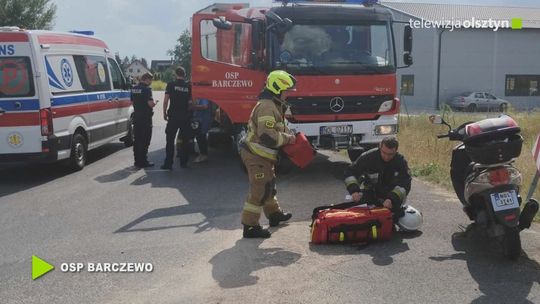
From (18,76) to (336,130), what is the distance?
5.28m

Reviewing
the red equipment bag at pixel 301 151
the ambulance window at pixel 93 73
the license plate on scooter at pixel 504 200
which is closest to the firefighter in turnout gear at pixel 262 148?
the red equipment bag at pixel 301 151

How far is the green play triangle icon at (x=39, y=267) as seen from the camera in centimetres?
482

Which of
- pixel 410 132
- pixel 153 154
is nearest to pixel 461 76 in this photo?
→ pixel 410 132

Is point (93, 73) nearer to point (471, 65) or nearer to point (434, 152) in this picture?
point (434, 152)

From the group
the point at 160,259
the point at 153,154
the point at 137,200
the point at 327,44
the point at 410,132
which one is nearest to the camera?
the point at 160,259

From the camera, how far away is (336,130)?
Answer: 8.90m

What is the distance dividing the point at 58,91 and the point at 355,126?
5.11 m

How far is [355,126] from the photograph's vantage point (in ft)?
29.4

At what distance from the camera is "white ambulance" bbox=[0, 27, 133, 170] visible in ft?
29.5

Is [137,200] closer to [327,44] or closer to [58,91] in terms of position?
[58,91]

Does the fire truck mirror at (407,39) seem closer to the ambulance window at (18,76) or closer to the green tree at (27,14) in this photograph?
the ambulance window at (18,76)

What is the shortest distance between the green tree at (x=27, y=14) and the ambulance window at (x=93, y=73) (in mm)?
32740

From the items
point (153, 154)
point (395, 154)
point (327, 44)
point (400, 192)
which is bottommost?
point (153, 154)

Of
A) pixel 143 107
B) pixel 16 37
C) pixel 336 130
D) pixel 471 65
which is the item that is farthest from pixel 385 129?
pixel 471 65
